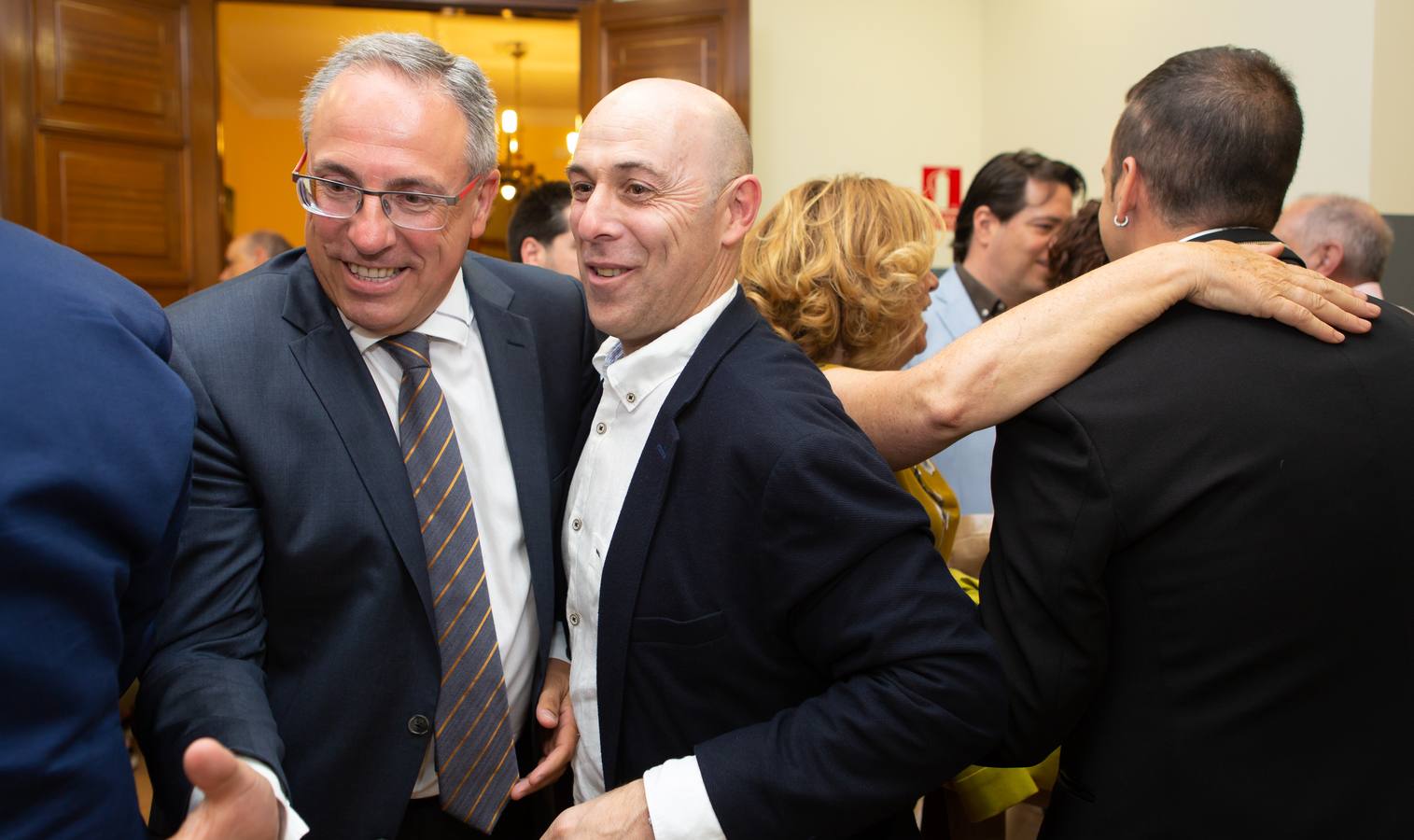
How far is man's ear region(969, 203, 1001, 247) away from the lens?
3652 millimetres

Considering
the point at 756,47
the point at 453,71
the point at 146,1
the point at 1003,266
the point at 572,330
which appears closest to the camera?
the point at 453,71

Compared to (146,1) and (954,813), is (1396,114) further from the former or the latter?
(146,1)

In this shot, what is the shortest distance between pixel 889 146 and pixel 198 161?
3976 millimetres

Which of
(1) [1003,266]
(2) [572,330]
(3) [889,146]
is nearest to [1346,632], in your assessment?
(2) [572,330]

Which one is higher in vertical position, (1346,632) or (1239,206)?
(1239,206)

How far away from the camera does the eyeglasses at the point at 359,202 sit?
1.44m

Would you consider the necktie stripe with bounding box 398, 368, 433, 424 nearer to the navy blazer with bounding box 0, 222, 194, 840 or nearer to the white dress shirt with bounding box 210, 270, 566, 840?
the white dress shirt with bounding box 210, 270, 566, 840

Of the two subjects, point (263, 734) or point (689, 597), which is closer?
point (263, 734)

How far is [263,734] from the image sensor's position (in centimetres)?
114

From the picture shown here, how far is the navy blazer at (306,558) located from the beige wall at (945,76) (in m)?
4.19

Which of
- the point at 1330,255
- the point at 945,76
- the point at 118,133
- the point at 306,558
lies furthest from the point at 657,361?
the point at 945,76

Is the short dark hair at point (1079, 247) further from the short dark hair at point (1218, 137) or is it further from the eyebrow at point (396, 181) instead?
the eyebrow at point (396, 181)

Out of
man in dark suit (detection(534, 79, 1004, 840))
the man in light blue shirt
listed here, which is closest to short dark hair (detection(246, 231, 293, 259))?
the man in light blue shirt

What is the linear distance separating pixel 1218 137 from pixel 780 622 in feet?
2.86
